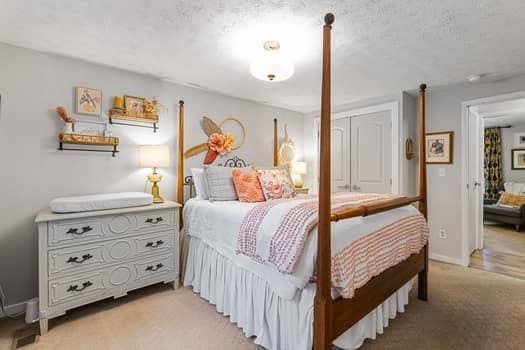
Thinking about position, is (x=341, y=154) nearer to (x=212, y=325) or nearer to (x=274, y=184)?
(x=274, y=184)

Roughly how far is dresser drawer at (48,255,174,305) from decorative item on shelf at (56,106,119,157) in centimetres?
112

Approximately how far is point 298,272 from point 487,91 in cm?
322

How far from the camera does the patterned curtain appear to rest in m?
5.88

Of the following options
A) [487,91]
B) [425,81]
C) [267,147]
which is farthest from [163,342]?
[487,91]

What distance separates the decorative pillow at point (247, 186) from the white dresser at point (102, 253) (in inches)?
24.6

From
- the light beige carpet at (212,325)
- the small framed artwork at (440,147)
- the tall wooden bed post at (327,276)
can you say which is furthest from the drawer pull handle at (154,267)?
the small framed artwork at (440,147)

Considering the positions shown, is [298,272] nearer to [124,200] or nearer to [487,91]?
[124,200]

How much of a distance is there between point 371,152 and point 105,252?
3430 mm

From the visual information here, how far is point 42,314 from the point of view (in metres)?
1.81

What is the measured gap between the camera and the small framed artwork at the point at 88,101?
237 cm

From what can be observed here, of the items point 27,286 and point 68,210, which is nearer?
point 68,210

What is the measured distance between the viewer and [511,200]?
496cm

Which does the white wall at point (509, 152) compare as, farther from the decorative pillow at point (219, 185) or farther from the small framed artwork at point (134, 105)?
the small framed artwork at point (134, 105)

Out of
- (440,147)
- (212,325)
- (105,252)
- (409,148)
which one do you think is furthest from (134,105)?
(440,147)
